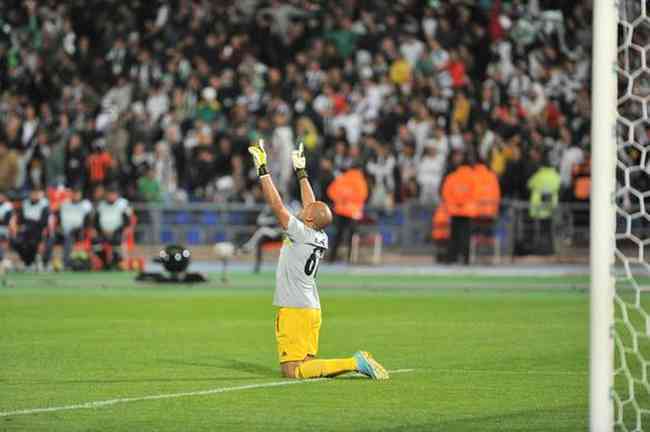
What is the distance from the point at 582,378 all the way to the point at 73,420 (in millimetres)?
5029

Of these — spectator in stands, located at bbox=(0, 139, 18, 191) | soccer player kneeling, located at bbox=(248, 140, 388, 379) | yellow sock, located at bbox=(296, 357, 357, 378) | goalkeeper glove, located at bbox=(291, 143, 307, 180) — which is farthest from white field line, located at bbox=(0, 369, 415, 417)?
spectator in stands, located at bbox=(0, 139, 18, 191)

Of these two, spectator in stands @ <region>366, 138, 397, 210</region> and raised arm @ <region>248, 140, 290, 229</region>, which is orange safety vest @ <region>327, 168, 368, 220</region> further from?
raised arm @ <region>248, 140, 290, 229</region>

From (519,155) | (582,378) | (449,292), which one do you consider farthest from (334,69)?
(582,378)

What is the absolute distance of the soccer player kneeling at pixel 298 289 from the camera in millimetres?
13289

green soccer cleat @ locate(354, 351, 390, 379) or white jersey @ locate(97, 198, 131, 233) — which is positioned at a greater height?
white jersey @ locate(97, 198, 131, 233)

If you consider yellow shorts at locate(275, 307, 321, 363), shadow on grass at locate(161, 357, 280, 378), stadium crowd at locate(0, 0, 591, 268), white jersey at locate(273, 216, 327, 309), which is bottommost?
shadow on grass at locate(161, 357, 280, 378)

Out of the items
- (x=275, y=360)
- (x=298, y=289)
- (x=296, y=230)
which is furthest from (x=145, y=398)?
(x=275, y=360)

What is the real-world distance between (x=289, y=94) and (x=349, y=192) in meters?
4.53

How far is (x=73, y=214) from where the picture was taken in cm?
3284

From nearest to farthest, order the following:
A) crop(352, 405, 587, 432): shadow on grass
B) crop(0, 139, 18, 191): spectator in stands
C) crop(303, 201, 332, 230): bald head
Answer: crop(352, 405, 587, 432): shadow on grass, crop(303, 201, 332, 230): bald head, crop(0, 139, 18, 191): spectator in stands

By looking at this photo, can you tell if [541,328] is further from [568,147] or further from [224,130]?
[224,130]

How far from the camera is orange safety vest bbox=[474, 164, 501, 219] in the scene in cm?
3216

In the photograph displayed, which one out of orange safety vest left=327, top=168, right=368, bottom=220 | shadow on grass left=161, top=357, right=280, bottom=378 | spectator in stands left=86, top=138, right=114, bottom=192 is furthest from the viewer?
spectator in stands left=86, top=138, right=114, bottom=192

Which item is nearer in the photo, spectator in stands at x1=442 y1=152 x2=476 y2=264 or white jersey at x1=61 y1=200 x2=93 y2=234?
spectator in stands at x1=442 y1=152 x2=476 y2=264
